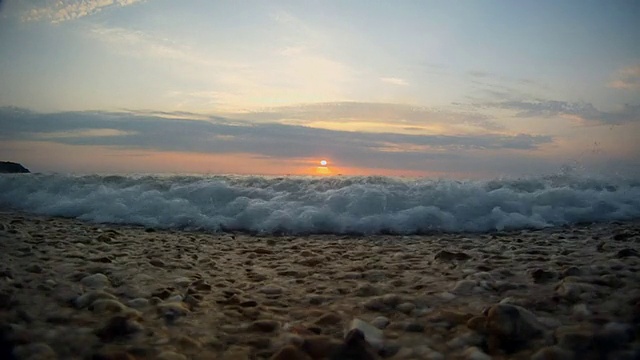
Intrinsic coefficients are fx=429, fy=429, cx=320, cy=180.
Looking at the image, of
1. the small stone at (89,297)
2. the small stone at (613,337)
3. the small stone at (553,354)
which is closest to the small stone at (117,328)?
the small stone at (89,297)

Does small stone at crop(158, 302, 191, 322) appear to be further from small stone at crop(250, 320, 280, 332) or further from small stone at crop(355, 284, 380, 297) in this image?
small stone at crop(355, 284, 380, 297)

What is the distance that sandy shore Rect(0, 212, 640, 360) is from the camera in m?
2.37

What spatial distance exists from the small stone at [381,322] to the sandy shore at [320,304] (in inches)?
0.6

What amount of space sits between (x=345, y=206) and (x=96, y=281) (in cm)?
654

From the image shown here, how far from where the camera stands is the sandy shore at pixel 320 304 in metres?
2.37

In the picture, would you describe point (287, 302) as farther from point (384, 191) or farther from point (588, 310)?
point (384, 191)

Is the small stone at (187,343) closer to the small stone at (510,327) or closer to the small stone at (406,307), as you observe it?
the small stone at (406,307)

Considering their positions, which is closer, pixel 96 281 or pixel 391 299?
pixel 391 299

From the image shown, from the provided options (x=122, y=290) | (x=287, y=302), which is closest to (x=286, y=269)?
(x=287, y=302)

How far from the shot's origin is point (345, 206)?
971 centimetres

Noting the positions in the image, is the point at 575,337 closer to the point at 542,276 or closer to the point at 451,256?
the point at 542,276

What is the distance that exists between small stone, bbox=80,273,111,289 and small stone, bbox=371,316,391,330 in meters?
2.30

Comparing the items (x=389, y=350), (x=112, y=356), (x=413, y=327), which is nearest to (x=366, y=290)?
(x=413, y=327)

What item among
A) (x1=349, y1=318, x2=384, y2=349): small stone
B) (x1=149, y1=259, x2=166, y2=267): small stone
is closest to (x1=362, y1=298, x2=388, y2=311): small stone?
(x1=349, y1=318, x2=384, y2=349): small stone
